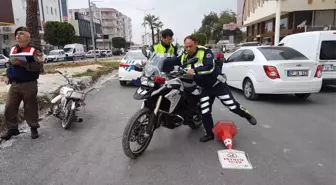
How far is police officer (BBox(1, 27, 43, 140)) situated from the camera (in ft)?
14.8

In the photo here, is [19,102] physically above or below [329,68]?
below

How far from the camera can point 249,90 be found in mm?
7832

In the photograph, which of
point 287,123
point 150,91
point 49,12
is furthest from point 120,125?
point 49,12

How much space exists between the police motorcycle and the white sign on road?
841 millimetres

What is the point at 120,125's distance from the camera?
5.61 m

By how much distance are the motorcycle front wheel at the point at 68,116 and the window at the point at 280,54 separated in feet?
16.3

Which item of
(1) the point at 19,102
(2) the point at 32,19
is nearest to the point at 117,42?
(2) the point at 32,19

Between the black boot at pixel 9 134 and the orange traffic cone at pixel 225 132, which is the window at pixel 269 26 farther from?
the black boot at pixel 9 134

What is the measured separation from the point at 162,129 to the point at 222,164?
1.80 m

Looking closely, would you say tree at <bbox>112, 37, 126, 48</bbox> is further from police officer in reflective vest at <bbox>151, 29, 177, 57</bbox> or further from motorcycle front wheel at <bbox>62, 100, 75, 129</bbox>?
motorcycle front wheel at <bbox>62, 100, 75, 129</bbox>

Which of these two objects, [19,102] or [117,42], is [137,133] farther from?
[117,42]

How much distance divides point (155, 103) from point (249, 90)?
4560mm

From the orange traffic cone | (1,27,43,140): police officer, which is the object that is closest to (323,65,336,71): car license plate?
the orange traffic cone

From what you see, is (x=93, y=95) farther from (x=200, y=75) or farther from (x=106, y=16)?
(x=106, y=16)
